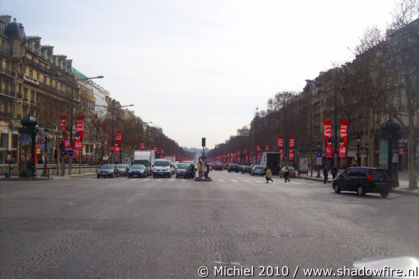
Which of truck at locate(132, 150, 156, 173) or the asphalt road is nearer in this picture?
the asphalt road

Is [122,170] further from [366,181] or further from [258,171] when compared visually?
[366,181]

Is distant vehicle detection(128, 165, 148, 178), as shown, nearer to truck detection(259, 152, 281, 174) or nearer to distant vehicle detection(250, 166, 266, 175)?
distant vehicle detection(250, 166, 266, 175)

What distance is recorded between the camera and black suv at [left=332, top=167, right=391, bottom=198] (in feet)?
82.9

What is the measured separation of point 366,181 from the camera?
25.7 metres

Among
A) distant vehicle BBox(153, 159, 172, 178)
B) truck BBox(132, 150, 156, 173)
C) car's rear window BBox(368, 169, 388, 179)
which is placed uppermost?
truck BBox(132, 150, 156, 173)

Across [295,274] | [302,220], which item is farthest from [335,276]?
A: [302,220]

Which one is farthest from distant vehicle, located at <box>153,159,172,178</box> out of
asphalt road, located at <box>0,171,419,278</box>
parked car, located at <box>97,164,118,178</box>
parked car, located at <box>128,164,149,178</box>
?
asphalt road, located at <box>0,171,419,278</box>

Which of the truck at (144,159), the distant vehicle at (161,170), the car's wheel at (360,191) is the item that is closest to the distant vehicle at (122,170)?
the truck at (144,159)

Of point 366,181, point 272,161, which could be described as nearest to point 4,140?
point 272,161

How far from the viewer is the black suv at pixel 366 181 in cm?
2528

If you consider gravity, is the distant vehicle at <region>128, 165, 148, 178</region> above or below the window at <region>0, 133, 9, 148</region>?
below

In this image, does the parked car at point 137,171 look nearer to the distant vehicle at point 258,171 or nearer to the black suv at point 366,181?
the distant vehicle at point 258,171

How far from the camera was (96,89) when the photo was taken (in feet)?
402

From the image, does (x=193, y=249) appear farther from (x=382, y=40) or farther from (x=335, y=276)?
(x=382, y=40)
